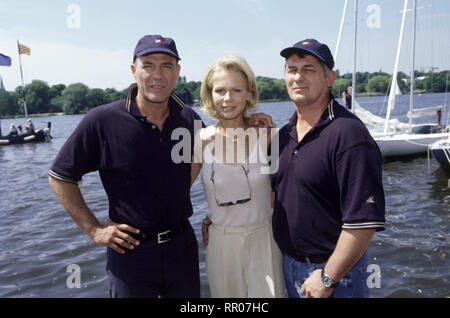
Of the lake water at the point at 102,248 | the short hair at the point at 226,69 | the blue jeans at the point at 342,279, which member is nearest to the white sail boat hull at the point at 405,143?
the lake water at the point at 102,248

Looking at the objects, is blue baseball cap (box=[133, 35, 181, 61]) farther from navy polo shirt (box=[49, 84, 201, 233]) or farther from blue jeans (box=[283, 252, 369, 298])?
blue jeans (box=[283, 252, 369, 298])

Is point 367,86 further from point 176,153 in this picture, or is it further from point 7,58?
point 176,153

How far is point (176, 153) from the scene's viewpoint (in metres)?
3.28

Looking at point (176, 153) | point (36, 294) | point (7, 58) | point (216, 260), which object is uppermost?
point (7, 58)

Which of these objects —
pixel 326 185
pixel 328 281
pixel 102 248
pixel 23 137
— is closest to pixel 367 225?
pixel 326 185

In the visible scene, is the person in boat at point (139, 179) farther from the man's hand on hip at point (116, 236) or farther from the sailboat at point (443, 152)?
the sailboat at point (443, 152)

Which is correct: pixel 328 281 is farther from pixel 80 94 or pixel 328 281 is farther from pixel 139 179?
pixel 80 94

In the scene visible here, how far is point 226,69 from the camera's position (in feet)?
10.8

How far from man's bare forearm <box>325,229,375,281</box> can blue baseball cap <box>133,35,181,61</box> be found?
2137 mm

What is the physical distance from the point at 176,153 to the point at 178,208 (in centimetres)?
51

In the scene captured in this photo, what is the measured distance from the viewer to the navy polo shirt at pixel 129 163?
3154mm

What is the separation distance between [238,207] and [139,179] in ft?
3.02
